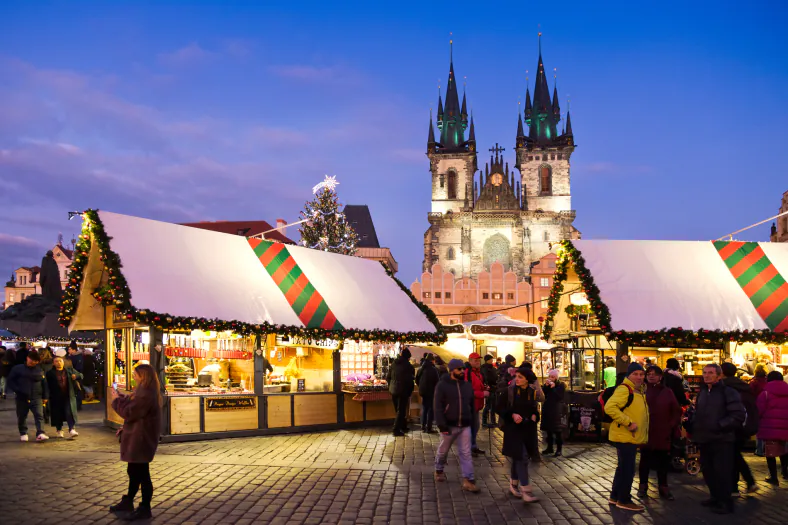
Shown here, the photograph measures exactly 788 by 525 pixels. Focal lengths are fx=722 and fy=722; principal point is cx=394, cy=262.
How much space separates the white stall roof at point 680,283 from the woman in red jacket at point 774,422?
456 cm

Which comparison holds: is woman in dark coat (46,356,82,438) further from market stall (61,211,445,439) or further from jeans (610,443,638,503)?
jeans (610,443,638,503)

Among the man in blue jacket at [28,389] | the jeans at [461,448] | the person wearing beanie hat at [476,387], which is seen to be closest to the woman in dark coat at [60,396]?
the man in blue jacket at [28,389]

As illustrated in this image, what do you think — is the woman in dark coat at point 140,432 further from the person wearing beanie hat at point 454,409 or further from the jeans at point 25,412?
the jeans at point 25,412

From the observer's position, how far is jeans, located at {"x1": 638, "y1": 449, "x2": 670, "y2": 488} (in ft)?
25.0

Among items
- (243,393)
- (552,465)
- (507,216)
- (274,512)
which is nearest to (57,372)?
(243,393)

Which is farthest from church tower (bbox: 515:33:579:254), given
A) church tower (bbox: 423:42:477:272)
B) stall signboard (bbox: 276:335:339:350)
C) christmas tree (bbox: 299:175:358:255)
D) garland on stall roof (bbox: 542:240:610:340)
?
stall signboard (bbox: 276:335:339:350)

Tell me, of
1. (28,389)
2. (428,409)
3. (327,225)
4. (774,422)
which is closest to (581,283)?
(428,409)

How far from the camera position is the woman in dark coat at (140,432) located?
6.20m

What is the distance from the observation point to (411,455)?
1024 centimetres

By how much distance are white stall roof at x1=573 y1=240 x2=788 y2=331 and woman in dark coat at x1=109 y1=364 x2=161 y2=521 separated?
9189 mm

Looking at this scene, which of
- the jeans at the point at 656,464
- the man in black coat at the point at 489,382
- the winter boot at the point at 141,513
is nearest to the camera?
the winter boot at the point at 141,513

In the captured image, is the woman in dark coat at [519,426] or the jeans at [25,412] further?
the jeans at [25,412]

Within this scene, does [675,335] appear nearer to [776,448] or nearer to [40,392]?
[776,448]

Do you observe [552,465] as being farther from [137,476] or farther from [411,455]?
[137,476]
